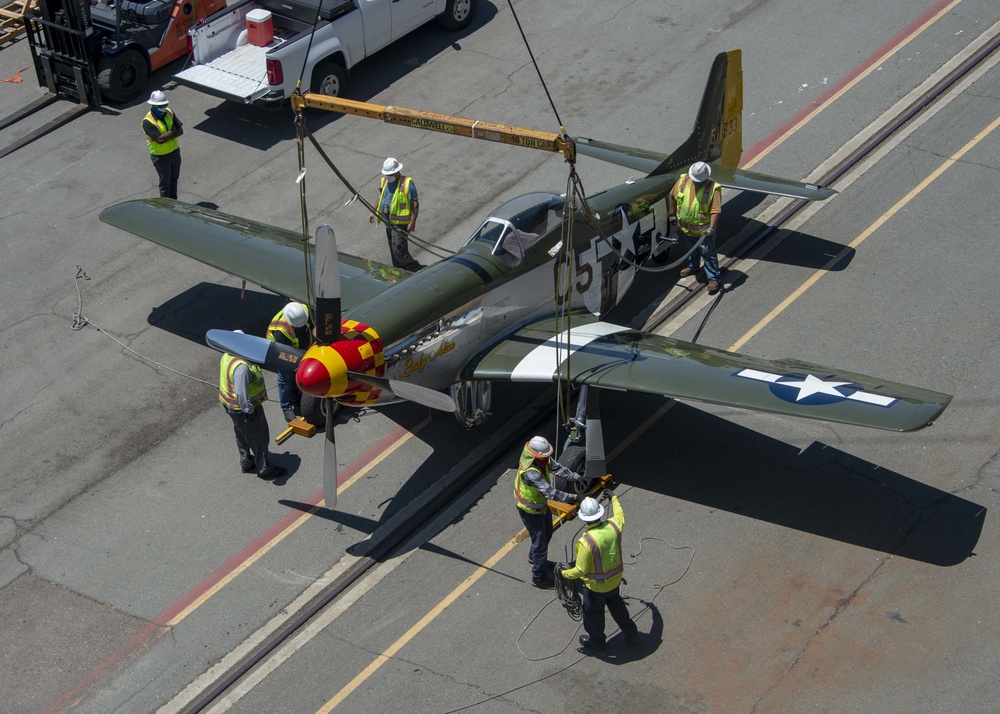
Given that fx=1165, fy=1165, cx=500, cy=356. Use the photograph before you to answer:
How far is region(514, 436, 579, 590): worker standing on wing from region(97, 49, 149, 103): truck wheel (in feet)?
42.2

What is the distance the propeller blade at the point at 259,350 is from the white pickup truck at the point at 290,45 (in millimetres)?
7444

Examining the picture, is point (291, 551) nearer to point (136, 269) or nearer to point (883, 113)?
point (136, 269)

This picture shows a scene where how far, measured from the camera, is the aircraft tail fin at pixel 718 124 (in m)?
16.8

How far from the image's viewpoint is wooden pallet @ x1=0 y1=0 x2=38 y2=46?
23.1 m

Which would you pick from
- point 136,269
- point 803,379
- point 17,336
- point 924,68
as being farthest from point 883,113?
point 17,336

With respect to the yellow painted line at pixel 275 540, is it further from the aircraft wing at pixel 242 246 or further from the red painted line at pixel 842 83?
the red painted line at pixel 842 83

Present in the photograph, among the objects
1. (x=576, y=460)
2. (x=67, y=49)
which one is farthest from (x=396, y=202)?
(x=67, y=49)

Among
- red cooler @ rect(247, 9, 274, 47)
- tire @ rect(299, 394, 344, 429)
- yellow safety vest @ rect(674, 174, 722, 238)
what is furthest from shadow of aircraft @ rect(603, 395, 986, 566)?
red cooler @ rect(247, 9, 274, 47)

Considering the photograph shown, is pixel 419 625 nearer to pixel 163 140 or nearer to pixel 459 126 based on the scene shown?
pixel 459 126

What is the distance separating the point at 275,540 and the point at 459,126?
16.5 feet

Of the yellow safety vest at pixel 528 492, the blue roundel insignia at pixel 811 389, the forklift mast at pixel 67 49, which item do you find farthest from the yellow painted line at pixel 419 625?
the forklift mast at pixel 67 49

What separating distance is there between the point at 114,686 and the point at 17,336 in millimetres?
6611

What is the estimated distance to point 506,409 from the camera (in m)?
14.6

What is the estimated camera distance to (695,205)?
1580 cm
